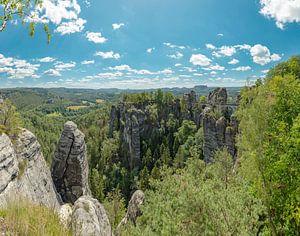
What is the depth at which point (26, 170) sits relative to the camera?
→ 83.3ft

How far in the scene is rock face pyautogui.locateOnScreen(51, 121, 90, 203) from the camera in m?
37.1

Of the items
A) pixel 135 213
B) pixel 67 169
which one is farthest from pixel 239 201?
pixel 67 169

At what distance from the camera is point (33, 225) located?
577cm

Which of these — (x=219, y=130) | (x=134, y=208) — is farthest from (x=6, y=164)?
(x=219, y=130)

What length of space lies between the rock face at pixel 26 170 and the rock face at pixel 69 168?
5.28 meters

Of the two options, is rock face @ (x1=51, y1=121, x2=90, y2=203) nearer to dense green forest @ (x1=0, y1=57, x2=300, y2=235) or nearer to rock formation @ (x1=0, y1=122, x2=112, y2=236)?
rock formation @ (x1=0, y1=122, x2=112, y2=236)

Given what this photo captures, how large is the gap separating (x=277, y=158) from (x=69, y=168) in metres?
25.4

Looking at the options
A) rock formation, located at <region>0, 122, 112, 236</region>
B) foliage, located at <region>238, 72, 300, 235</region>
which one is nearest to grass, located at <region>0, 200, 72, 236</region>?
rock formation, located at <region>0, 122, 112, 236</region>

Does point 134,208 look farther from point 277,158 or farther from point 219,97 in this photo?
point 219,97

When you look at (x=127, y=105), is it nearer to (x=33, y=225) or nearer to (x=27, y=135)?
(x=27, y=135)

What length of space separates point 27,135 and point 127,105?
87869mm

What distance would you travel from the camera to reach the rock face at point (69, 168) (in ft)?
122

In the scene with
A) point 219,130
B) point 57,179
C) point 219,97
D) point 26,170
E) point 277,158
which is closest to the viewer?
point 277,158

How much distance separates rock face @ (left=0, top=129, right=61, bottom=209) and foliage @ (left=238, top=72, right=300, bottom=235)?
1525 centimetres
